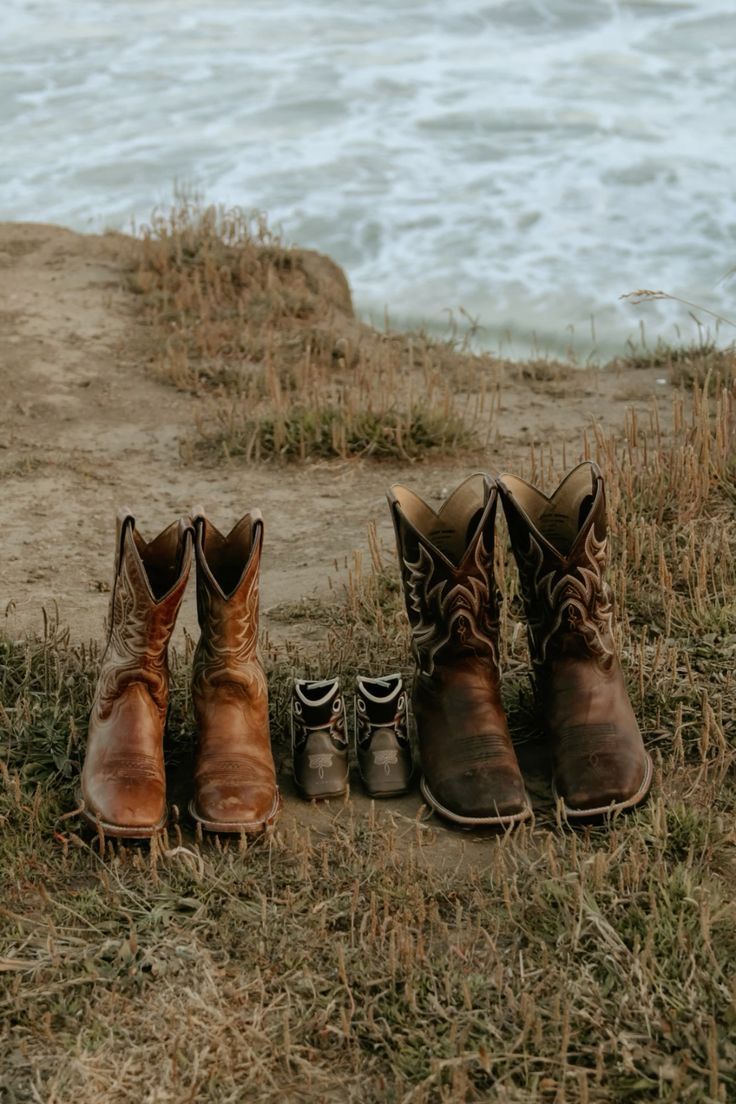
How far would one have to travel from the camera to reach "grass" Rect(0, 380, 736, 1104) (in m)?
2.43

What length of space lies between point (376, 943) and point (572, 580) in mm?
1081

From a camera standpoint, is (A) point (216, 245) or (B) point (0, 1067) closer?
(B) point (0, 1067)

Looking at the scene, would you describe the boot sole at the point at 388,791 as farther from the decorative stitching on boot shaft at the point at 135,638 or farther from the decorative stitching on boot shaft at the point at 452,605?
the decorative stitching on boot shaft at the point at 135,638

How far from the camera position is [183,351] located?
7176 millimetres

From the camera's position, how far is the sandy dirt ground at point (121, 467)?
478 centimetres

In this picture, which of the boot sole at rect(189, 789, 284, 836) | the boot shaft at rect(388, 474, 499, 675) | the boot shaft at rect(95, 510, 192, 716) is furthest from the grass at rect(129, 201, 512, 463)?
the boot sole at rect(189, 789, 284, 836)

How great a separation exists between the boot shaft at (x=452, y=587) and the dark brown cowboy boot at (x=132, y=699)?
60 centimetres

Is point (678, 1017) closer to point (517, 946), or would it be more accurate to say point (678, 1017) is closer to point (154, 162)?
point (517, 946)

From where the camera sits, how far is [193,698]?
11.0 feet

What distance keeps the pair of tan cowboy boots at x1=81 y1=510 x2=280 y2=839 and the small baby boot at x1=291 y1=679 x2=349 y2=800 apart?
88 mm

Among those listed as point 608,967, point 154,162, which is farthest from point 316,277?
point 154,162

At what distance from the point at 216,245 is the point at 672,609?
5094mm

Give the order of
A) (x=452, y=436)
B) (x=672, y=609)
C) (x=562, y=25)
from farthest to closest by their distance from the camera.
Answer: (x=562, y=25), (x=452, y=436), (x=672, y=609)

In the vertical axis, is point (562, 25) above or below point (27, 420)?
above
